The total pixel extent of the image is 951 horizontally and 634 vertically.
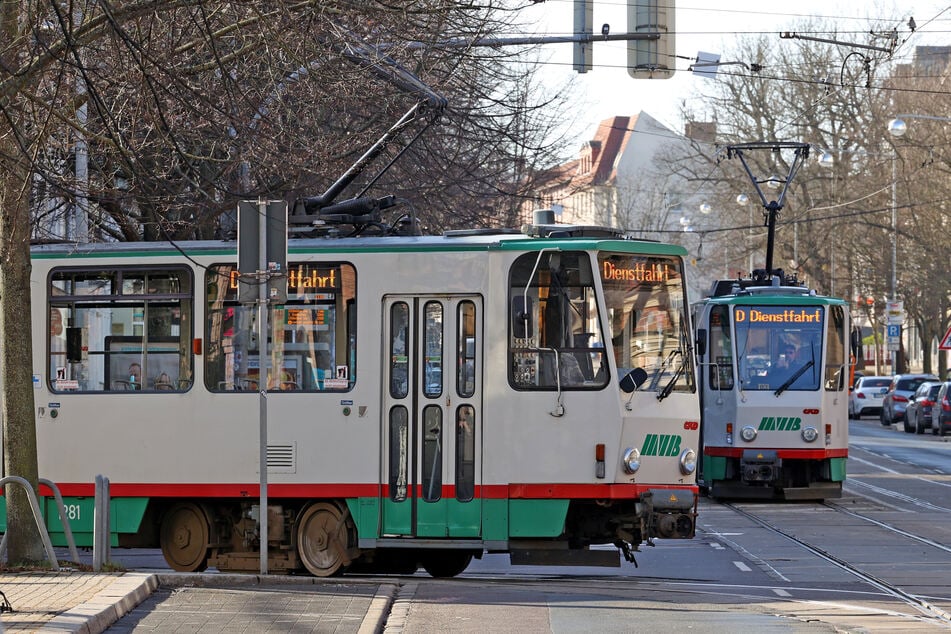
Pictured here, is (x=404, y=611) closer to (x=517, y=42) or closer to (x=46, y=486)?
(x=46, y=486)

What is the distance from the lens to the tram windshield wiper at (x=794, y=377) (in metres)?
22.3

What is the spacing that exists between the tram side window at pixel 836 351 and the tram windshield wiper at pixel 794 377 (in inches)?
10.0

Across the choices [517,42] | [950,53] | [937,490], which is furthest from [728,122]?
[517,42]

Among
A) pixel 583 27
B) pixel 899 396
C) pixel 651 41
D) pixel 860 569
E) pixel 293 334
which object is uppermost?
pixel 583 27

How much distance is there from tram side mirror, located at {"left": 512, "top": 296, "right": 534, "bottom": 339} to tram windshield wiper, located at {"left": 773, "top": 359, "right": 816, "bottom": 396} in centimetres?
1008

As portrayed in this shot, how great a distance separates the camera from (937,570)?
552 inches

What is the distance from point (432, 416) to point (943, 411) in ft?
112

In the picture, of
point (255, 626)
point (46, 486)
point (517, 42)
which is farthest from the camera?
point (517, 42)

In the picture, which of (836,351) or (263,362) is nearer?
(263,362)

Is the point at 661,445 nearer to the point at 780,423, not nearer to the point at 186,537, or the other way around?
the point at 186,537

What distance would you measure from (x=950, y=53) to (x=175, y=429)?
49646 millimetres

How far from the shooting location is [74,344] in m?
13.8

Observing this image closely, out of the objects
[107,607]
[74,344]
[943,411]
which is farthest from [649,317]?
[943,411]

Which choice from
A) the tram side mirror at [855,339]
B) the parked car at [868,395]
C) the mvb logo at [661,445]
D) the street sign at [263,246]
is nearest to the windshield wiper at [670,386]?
the mvb logo at [661,445]
